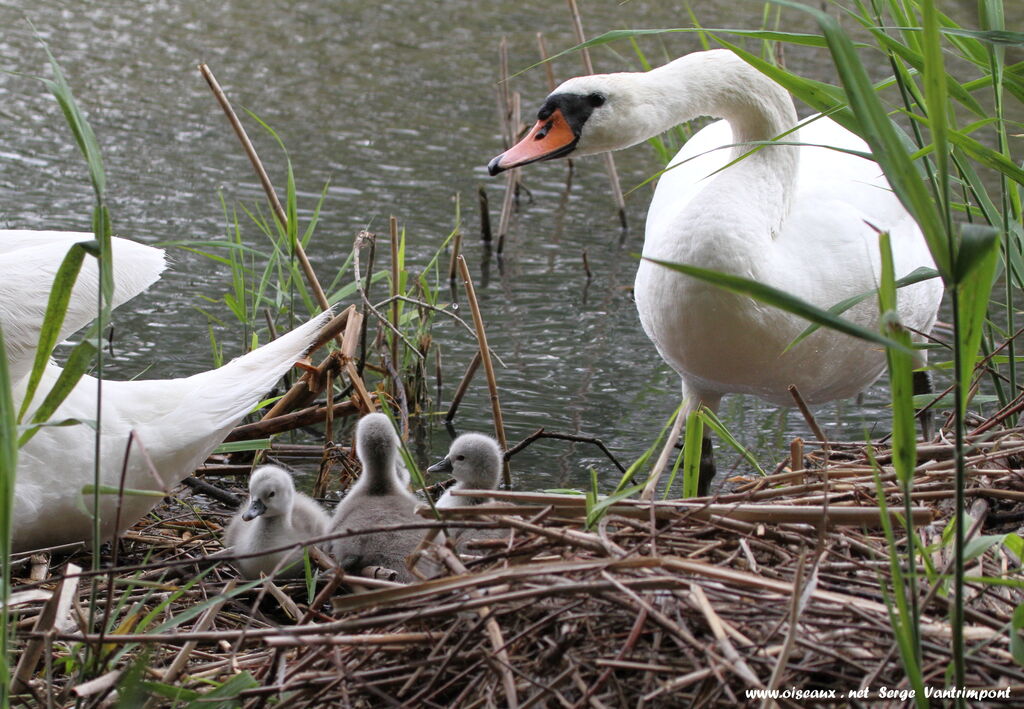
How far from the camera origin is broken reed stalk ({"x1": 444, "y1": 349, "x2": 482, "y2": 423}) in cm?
457

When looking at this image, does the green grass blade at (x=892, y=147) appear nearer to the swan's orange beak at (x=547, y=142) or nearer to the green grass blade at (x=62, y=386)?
the green grass blade at (x=62, y=386)

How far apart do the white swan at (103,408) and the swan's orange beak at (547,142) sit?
2.64 ft

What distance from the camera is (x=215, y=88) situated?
3.84 meters

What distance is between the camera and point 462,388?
15.3ft

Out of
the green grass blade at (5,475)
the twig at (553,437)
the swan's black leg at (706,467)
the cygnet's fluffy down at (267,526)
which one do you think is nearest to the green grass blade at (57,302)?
the green grass blade at (5,475)

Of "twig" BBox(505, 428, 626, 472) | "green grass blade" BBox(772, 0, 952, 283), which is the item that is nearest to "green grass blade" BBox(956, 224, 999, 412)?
"green grass blade" BBox(772, 0, 952, 283)

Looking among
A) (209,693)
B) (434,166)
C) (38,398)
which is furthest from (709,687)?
(434,166)

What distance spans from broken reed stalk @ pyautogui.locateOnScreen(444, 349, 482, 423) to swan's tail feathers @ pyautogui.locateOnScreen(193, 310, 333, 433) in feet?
3.77

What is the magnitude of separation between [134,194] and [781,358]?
4713 millimetres

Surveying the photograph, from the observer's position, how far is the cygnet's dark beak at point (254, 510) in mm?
3091

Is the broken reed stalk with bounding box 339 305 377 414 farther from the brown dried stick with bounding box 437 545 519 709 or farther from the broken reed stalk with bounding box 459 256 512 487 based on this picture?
the brown dried stick with bounding box 437 545 519 709

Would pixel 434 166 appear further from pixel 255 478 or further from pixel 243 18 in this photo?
pixel 255 478

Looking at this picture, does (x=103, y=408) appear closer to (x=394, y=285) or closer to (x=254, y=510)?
(x=254, y=510)

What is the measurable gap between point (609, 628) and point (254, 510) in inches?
50.5
